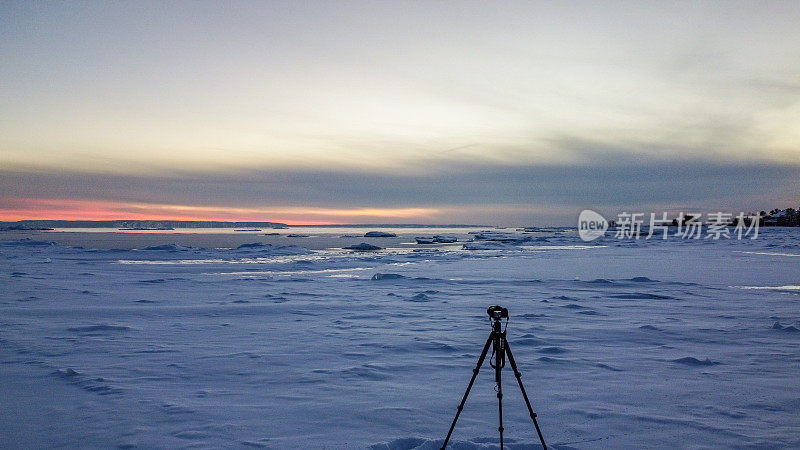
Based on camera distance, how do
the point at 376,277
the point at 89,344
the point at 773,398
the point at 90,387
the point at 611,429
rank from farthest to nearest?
the point at 376,277 → the point at 89,344 → the point at 90,387 → the point at 773,398 → the point at 611,429

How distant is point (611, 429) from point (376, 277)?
13.8 m

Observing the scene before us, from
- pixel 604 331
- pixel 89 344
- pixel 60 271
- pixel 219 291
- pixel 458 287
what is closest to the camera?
pixel 89 344

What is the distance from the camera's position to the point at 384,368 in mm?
6488

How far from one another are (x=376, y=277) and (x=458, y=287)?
357cm

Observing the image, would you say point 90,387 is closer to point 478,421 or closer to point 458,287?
point 478,421

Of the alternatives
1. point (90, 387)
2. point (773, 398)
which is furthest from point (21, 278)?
point (773, 398)

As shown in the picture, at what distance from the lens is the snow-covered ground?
4.39 meters

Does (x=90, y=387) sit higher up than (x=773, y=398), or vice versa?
(x=773, y=398)

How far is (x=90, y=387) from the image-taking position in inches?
219

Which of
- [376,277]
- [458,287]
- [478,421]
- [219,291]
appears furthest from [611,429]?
[376,277]

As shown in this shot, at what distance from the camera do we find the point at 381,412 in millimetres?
4879

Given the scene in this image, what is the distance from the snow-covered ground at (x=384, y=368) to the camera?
439cm

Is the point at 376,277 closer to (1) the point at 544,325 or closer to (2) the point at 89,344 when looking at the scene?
(1) the point at 544,325

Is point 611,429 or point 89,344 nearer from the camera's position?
point 611,429
